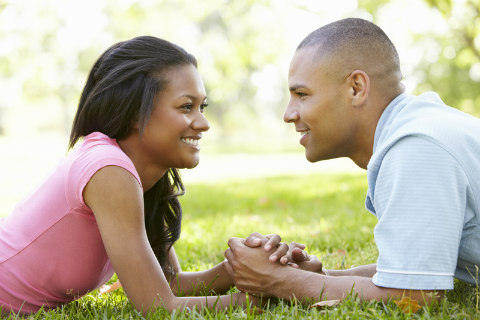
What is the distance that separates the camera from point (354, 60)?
2.83m

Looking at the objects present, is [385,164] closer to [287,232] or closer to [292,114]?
[292,114]

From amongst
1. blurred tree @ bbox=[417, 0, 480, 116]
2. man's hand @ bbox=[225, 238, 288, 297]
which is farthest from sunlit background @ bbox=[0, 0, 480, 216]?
man's hand @ bbox=[225, 238, 288, 297]

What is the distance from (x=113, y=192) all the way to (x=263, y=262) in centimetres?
84

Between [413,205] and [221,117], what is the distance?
55.4 m

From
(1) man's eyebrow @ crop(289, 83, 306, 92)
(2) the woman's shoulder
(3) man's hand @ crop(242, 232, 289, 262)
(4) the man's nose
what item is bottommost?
(3) man's hand @ crop(242, 232, 289, 262)

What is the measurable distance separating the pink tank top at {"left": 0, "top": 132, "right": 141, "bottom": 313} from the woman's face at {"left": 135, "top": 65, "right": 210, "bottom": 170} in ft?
0.73

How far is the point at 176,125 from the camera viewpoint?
2898 millimetres

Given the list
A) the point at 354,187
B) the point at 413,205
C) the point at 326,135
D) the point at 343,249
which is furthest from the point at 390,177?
the point at 354,187

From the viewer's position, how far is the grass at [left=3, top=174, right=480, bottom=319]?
97.3 inches

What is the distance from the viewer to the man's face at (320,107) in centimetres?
280

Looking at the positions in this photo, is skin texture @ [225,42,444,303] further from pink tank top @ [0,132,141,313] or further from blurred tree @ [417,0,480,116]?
blurred tree @ [417,0,480,116]

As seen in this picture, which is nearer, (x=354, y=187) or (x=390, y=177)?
(x=390, y=177)

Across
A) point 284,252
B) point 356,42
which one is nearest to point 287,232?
point 284,252

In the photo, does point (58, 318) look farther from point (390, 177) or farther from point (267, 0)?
point (267, 0)
